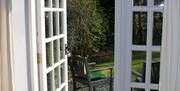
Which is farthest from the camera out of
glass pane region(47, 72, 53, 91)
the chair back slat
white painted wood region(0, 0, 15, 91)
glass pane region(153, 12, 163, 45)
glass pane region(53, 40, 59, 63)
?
the chair back slat

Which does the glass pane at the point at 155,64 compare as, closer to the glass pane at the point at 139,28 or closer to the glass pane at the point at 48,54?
the glass pane at the point at 139,28

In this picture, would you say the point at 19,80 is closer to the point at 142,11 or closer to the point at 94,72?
the point at 142,11

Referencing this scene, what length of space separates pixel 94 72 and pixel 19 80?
2.39m

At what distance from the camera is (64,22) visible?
327cm

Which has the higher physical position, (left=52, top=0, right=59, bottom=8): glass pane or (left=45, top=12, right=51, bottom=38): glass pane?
(left=52, top=0, right=59, bottom=8): glass pane

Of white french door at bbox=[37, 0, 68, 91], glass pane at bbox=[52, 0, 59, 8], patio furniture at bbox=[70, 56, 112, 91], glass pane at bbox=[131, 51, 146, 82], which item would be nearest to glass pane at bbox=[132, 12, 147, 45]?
glass pane at bbox=[131, 51, 146, 82]

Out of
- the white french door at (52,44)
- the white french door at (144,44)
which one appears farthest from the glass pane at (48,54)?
the white french door at (144,44)

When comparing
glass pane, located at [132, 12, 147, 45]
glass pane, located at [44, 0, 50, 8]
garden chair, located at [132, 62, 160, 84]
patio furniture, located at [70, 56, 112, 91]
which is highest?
glass pane, located at [44, 0, 50, 8]

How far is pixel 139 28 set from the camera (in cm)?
244

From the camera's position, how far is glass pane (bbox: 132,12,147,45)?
242 centimetres

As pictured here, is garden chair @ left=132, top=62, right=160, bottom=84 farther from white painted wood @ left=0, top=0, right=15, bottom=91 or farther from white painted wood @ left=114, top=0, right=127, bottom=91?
white painted wood @ left=0, top=0, right=15, bottom=91

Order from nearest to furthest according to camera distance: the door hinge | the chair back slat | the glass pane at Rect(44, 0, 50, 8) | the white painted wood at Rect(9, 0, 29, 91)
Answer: the white painted wood at Rect(9, 0, 29, 91), the door hinge, the glass pane at Rect(44, 0, 50, 8), the chair back slat

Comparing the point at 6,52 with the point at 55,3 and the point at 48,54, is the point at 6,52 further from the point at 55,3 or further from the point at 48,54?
the point at 55,3

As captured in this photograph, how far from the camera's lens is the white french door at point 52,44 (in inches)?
103
